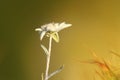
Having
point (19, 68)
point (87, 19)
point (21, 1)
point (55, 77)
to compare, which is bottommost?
point (55, 77)

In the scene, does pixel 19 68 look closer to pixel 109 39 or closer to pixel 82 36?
pixel 82 36

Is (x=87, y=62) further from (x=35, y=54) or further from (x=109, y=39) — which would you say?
(x=35, y=54)

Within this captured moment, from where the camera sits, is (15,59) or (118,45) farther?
(15,59)

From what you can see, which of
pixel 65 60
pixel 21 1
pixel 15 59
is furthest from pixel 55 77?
pixel 21 1

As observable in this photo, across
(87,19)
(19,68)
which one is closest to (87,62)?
(87,19)

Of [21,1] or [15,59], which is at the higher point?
[21,1]

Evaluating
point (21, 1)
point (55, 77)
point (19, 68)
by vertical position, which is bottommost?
point (55, 77)
